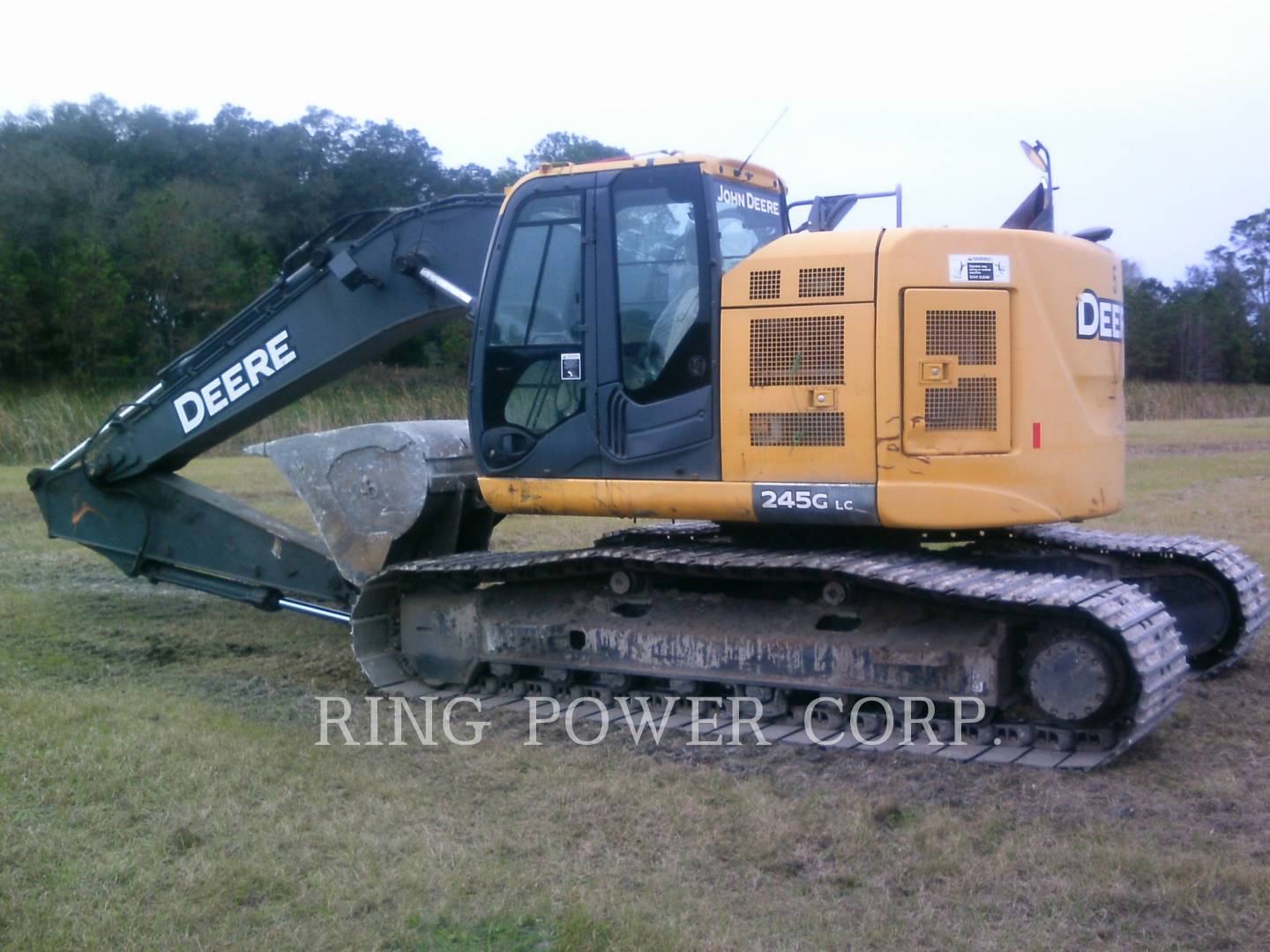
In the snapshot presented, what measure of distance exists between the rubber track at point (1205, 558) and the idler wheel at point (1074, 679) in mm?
1451

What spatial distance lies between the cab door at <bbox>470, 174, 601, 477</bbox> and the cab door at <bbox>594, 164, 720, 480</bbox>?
0.30 feet

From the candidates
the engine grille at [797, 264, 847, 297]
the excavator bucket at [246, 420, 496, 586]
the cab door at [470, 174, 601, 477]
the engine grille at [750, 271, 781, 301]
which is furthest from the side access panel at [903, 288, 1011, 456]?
the excavator bucket at [246, 420, 496, 586]

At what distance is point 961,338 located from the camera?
5.91 meters

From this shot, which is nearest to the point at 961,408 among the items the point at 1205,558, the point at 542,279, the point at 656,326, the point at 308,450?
the point at 656,326

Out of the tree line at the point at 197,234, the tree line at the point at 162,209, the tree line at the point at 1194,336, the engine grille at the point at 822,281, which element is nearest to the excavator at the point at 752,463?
the engine grille at the point at 822,281

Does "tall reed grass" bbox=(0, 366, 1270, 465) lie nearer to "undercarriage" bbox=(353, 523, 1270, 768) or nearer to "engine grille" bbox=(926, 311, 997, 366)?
"undercarriage" bbox=(353, 523, 1270, 768)

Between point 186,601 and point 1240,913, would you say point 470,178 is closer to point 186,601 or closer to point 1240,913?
point 186,601

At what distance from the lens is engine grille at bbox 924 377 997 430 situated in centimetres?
589

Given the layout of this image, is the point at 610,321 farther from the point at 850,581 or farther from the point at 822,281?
the point at 850,581

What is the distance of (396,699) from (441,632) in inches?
21.2

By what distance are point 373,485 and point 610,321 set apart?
2.00 m

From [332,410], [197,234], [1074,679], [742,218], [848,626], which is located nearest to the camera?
[1074,679]

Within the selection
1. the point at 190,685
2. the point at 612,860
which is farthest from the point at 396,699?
the point at 612,860

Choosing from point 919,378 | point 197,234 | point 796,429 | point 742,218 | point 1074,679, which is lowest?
point 1074,679
